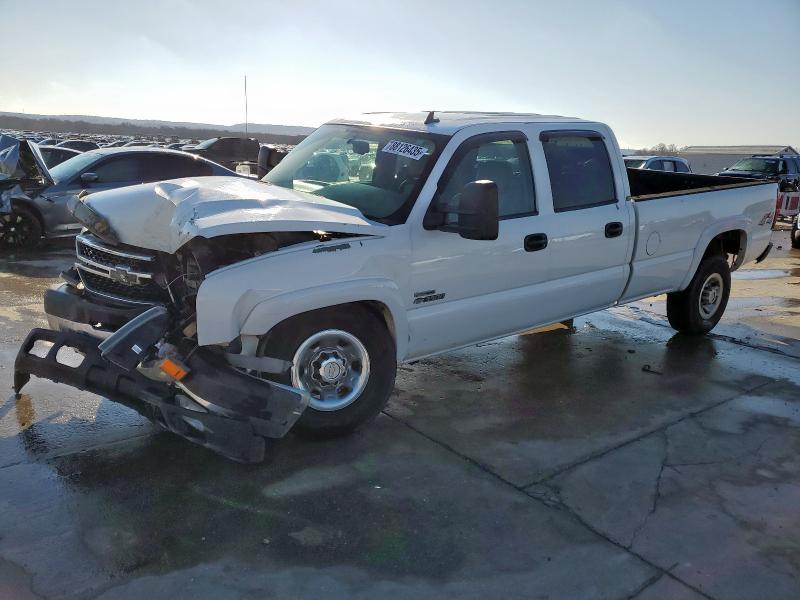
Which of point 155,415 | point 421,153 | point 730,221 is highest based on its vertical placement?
point 421,153

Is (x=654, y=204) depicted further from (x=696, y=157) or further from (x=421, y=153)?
(x=696, y=157)

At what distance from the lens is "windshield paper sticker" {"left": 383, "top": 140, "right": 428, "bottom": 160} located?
14.8 feet

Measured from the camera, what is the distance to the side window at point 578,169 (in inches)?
200

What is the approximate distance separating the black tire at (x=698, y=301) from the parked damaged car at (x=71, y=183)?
654cm

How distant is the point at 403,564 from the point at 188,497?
3.98ft

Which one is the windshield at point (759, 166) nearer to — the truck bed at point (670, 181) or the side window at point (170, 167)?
the truck bed at point (670, 181)

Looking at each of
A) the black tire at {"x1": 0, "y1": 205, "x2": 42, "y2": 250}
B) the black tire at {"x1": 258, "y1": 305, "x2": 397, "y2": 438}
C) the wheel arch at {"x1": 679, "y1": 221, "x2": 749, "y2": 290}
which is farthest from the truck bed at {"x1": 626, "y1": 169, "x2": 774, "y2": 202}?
the black tire at {"x1": 0, "y1": 205, "x2": 42, "y2": 250}

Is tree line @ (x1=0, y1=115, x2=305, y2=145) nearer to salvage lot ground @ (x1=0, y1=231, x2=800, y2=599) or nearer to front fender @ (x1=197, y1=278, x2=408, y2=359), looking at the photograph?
salvage lot ground @ (x1=0, y1=231, x2=800, y2=599)

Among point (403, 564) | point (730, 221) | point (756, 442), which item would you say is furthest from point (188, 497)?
point (730, 221)

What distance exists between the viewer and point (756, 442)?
448 cm

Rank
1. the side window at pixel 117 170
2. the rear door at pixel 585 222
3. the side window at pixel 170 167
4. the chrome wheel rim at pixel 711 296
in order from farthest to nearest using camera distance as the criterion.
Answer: the side window at pixel 170 167, the side window at pixel 117 170, the chrome wheel rim at pixel 711 296, the rear door at pixel 585 222

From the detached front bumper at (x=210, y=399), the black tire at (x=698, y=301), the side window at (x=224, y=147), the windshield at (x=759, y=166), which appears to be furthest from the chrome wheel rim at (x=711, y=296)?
the windshield at (x=759, y=166)

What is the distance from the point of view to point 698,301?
6.74m

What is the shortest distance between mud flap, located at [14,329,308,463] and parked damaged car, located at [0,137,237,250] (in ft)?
23.0
